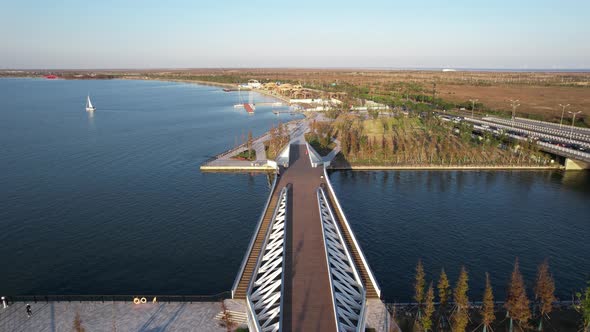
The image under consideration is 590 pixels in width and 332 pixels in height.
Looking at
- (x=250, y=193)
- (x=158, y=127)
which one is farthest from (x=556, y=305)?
(x=158, y=127)

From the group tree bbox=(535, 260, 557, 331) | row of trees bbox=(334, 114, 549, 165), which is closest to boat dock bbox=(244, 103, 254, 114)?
row of trees bbox=(334, 114, 549, 165)

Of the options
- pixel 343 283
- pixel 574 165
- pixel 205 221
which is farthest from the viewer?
pixel 574 165

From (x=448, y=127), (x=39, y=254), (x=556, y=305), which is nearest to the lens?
(x=556, y=305)

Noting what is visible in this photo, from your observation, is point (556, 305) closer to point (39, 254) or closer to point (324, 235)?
point (324, 235)

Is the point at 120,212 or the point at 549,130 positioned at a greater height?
the point at 549,130

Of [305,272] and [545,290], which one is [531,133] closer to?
[545,290]

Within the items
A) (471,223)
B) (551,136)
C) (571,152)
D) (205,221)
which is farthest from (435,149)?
(205,221)

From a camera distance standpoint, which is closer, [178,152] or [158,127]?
[178,152]
